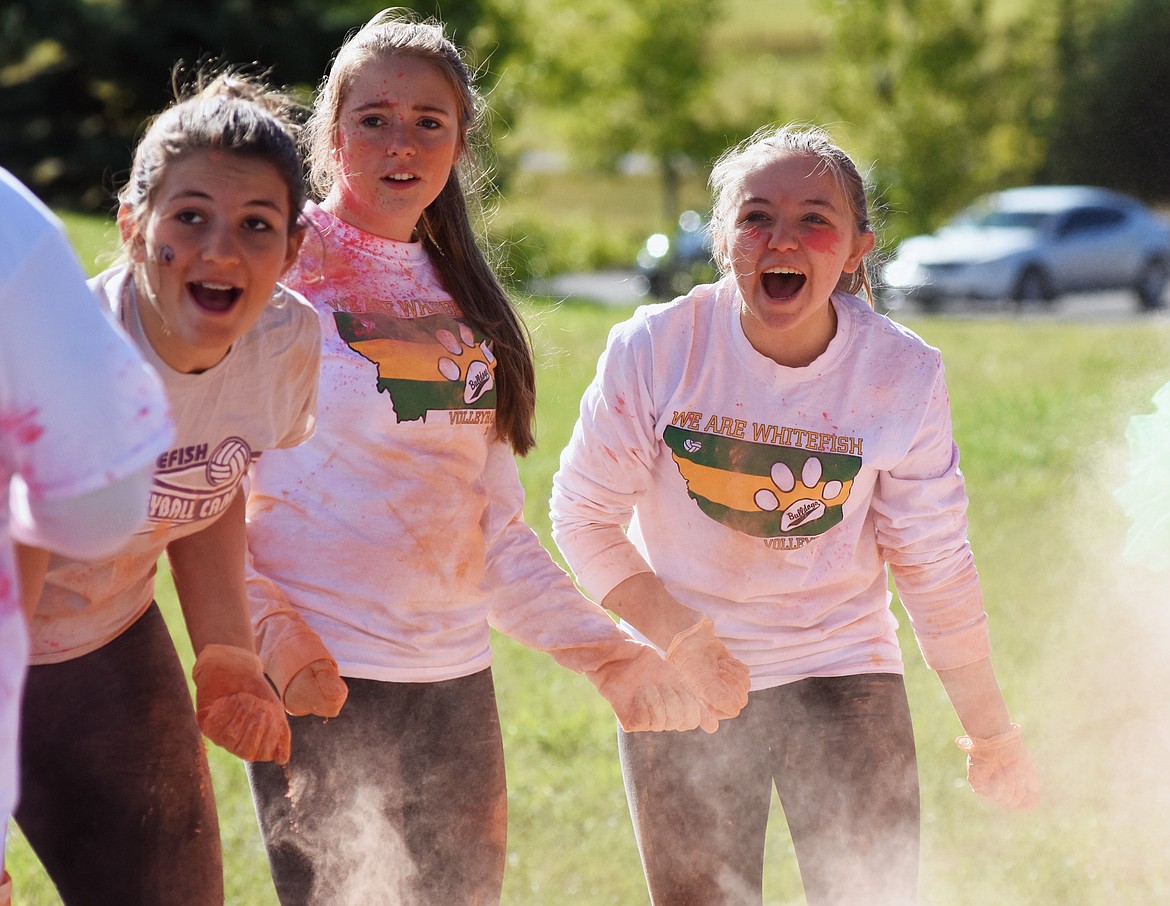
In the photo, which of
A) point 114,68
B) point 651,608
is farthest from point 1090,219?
point 651,608

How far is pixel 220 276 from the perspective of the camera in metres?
2.10

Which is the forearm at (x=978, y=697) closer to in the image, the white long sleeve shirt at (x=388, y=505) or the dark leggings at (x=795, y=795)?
the dark leggings at (x=795, y=795)

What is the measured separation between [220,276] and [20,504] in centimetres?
66

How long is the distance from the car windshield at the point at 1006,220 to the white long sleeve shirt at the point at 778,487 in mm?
17886

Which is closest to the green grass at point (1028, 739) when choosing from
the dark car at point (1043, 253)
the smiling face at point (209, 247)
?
the smiling face at point (209, 247)

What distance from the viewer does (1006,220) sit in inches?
786

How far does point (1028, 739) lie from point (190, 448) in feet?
11.8

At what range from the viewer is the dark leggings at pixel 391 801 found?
268cm

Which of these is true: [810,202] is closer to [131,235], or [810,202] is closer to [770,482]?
[770,482]

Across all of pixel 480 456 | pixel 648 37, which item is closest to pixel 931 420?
pixel 480 456

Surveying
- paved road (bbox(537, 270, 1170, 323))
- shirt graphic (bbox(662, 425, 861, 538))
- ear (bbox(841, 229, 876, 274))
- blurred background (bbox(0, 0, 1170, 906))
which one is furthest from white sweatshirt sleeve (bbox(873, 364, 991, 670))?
paved road (bbox(537, 270, 1170, 323))

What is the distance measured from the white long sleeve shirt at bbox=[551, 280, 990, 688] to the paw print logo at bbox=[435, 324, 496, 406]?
215 mm

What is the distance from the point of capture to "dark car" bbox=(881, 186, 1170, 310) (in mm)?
19172

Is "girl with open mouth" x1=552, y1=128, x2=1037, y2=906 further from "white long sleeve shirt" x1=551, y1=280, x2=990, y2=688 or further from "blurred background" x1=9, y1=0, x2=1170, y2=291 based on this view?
"blurred background" x1=9, y1=0, x2=1170, y2=291
